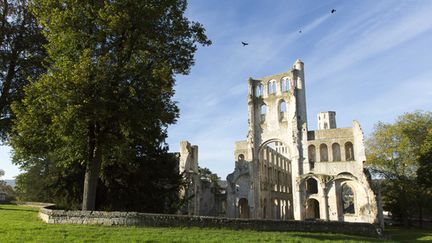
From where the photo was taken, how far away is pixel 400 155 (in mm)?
43781

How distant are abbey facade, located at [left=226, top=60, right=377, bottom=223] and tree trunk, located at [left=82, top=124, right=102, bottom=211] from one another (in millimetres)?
28069

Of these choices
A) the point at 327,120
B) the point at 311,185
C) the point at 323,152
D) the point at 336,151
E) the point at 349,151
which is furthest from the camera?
the point at 327,120

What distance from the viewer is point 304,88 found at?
45.1m

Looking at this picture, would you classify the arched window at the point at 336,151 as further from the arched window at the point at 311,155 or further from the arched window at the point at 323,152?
the arched window at the point at 311,155

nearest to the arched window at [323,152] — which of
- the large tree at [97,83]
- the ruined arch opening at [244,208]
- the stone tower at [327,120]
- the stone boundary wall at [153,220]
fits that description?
the ruined arch opening at [244,208]

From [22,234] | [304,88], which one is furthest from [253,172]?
[22,234]

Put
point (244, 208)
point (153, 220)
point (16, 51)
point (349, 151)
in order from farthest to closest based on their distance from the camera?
point (244, 208) → point (349, 151) → point (16, 51) → point (153, 220)

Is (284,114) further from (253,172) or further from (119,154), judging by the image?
(119,154)

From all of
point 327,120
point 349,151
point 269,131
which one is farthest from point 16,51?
point 327,120

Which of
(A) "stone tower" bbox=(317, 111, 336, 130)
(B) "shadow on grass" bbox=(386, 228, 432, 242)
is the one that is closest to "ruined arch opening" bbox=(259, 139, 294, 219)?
(B) "shadow on grass" bbox=(386, 228, 432, 242)

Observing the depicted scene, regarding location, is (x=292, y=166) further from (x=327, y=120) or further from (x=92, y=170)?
(x=327, y=120)

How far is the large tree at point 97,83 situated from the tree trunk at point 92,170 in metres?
0.05

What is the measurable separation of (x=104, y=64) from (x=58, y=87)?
2.39 metres

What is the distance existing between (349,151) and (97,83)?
1296 inches
